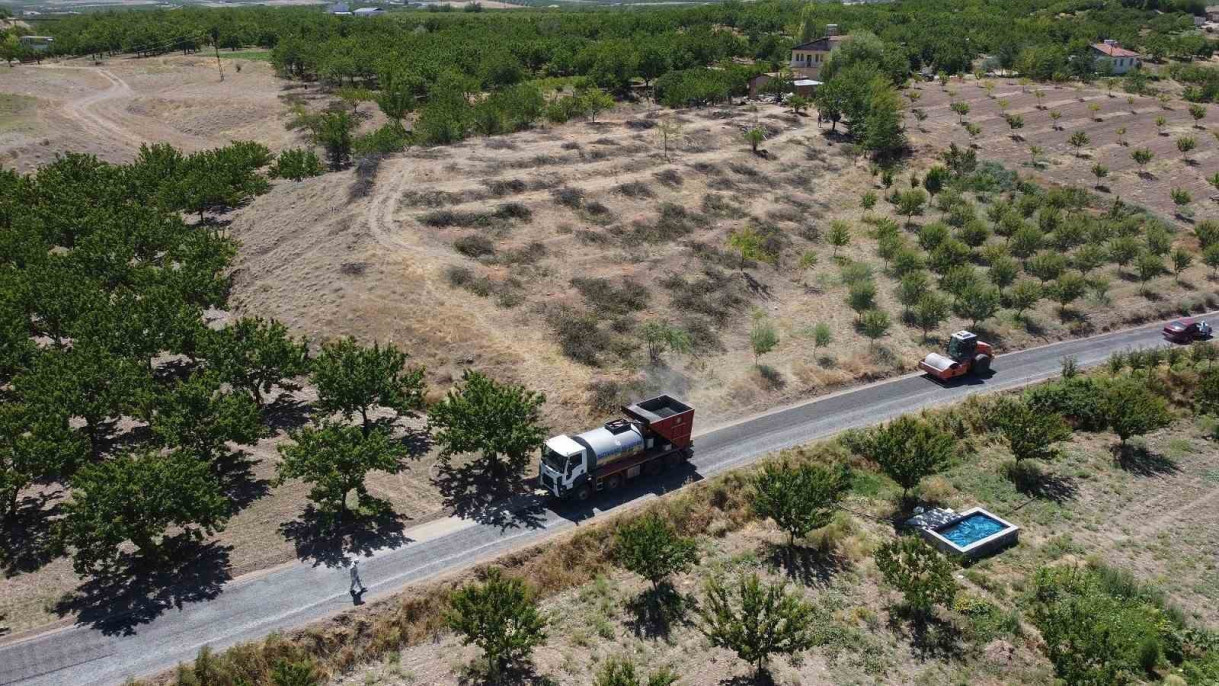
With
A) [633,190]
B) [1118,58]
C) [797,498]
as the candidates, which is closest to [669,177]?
[633,190]

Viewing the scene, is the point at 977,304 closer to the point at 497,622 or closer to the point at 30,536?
the point at 497,622

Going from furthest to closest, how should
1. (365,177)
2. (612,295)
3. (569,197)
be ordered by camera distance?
(569,197), (365,177), (612,295)

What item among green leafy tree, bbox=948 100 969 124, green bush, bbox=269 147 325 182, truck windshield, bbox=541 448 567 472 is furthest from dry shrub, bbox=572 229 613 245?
green leafy tree, bbox=948 100 969 124

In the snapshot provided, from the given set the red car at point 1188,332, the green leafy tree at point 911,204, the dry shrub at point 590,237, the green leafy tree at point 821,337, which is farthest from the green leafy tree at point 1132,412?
the dry shrub at point 590,237

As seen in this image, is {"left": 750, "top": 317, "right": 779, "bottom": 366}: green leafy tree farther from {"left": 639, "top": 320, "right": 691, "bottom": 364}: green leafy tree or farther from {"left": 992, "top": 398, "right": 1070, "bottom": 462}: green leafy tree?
{"left": 992, "top": 398, "right": 1070, "bottom": 462}: green leafy tree

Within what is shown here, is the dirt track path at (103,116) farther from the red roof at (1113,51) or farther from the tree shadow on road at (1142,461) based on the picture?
the red roof at (1113,51)

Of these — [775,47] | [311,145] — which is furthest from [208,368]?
[775,47]

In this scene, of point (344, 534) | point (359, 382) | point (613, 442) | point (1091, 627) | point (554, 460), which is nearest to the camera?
point (1091, 627)
